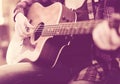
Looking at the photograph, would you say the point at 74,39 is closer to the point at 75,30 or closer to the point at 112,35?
the point at 75,30

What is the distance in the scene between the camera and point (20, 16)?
1626 millimetres

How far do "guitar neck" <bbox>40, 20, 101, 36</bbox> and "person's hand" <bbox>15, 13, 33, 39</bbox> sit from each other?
0.60 feet

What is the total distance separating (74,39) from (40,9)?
32 centimetres

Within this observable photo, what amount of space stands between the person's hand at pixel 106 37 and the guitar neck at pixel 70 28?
7cm

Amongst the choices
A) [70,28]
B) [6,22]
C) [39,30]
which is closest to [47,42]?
[39,30]

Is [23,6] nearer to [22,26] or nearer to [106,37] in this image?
[22,26]

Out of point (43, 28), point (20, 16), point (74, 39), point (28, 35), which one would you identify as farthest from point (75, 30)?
point (20, 16)

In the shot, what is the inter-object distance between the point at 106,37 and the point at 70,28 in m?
0.26

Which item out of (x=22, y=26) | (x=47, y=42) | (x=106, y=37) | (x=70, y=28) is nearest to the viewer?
(x=106, y=37)

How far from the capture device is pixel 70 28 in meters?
1.20

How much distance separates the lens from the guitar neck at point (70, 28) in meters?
1.09

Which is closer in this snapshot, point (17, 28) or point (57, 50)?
point (57, 50)

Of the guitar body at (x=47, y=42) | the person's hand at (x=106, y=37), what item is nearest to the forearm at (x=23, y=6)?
the guitar body at (x=47, y=42)

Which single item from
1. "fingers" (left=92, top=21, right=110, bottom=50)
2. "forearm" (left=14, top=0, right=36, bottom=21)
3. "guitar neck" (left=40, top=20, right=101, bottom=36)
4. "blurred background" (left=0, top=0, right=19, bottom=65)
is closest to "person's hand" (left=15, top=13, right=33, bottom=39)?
"forearm" (left=14, top=0, right=36, bottom=21)
